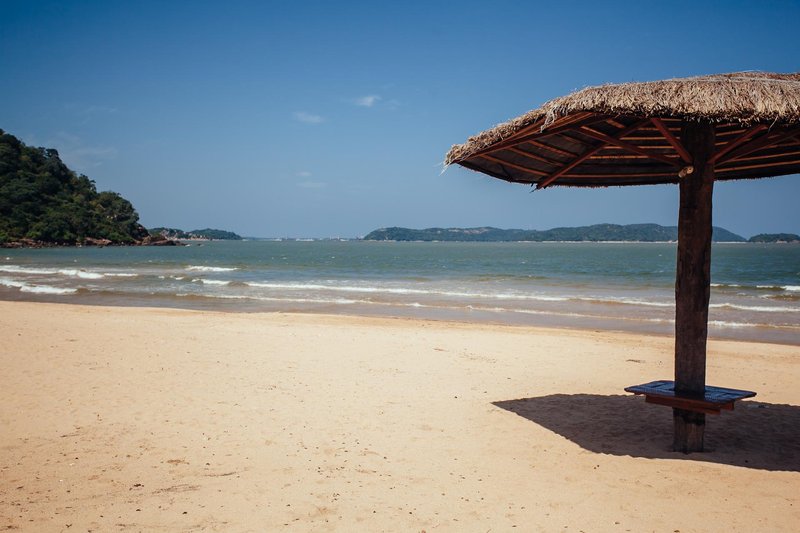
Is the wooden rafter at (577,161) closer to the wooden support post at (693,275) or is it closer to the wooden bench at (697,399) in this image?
the wooden support post at (693,275)

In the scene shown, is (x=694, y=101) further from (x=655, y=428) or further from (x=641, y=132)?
(x=655, y=428)

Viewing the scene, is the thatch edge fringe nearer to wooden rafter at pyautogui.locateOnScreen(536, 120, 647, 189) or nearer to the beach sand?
wooden rafter at pyautogui.locateOnScreen(536, 120, 647, 189)

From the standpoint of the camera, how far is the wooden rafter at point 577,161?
16.1 ft

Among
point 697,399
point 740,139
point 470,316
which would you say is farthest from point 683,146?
point 470,316

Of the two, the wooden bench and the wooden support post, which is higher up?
the wooden support post

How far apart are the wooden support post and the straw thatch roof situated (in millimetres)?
164

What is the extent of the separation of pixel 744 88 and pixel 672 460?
2806 mm

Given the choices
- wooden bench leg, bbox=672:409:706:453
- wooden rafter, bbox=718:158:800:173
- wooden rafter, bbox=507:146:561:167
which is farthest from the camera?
wooden rafter, bbox=718:158:800:173

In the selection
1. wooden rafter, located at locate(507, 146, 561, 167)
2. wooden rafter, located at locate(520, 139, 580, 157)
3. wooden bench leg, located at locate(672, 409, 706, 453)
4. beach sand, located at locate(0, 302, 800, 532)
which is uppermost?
wooden rafter, located at locate(520, 139, 580, 157)

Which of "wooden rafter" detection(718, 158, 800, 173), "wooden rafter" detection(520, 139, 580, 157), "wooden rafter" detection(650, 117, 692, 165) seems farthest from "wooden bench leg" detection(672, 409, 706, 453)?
"wooden rafter" detection(718, 158, 800, 173)

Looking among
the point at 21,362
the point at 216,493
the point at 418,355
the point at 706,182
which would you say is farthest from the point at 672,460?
the point at 21,362

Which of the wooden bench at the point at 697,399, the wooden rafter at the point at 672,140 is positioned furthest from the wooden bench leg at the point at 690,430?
the wooden rafter at the point at 672,140

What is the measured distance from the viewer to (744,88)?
3.90 metres

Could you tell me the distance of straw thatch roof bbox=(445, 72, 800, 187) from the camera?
3.81 metres
